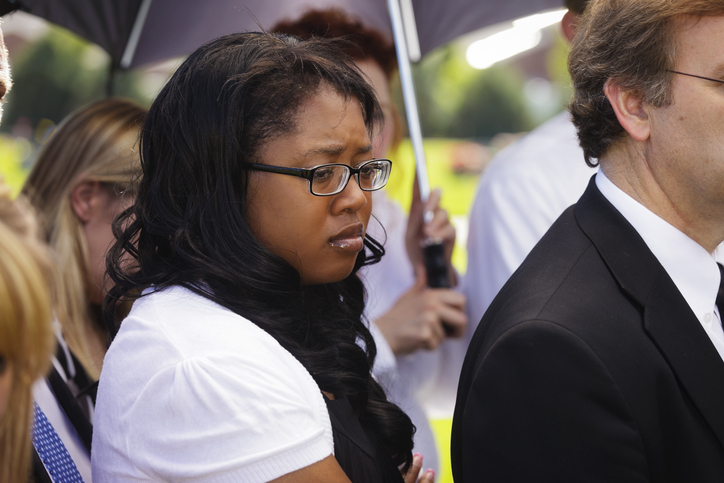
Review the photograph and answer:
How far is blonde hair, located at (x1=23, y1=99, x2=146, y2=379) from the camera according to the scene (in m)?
2.50

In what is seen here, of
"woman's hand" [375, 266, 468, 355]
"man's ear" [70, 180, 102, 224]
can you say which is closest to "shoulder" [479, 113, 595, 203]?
"woman's hand" [375, 266, 468, 355]

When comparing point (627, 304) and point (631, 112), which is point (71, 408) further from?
point (631, 112)

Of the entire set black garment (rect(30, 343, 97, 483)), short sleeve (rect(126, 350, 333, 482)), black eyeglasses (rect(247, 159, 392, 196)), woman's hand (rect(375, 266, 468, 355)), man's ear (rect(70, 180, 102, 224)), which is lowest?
black garment (rect(30, 343, 97, 483))

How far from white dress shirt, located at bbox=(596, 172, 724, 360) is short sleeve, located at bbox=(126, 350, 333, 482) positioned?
92 cm

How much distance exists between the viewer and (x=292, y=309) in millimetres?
1658

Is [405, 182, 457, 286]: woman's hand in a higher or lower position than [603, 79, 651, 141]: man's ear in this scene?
lower

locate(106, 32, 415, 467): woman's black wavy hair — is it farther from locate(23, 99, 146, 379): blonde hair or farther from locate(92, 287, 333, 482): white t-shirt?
locate(23, 99, 146, 379): blonde hair

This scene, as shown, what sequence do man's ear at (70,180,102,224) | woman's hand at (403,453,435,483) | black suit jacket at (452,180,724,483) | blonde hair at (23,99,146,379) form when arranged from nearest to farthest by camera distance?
black suit jacket at (452,180,724,483)
woman's hand at (403,453,435,483)
blonde hair at (23,99,146,379)
man's ear at (70,180,102,224)

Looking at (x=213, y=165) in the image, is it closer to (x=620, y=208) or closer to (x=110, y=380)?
(x=110, y=380)

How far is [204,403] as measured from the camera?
4.21ft

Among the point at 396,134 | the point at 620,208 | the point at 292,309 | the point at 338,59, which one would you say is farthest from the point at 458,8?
the point at 292,309

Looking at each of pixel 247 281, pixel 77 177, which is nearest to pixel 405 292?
pixel 77 177

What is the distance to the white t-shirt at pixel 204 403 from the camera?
4.21ft

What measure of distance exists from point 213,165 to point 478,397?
30.9 inches
